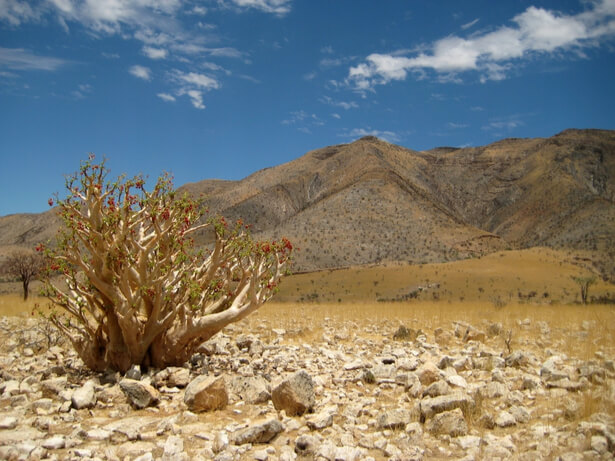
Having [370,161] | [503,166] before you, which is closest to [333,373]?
[370,161]

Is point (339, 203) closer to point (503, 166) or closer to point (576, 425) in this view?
point (503, 166)

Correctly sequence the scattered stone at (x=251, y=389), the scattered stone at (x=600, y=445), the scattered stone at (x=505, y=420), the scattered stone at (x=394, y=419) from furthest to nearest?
the scattered stone at (x=251, y=389) → the scattered stone at (x=394, y=419) → the scattered stone at (x=505, y=420) → the scattered stone at (x=600, y=445)

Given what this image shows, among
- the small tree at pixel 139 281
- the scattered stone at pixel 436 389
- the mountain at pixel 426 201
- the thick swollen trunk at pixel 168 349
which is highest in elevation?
the mountain at pixel 426 201

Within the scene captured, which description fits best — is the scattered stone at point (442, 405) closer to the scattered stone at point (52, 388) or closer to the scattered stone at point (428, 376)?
the scattered stone at point (428, 376)

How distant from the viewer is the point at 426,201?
312ft

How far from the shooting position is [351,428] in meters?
5.69

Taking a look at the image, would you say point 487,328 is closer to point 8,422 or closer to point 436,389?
point 436,389

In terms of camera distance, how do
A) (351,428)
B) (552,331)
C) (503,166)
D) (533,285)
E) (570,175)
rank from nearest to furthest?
(351,428) → (552,331) → (533,285) → (570,175) → (503,166)

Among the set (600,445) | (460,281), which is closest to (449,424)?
(600,445)

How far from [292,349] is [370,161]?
336ft

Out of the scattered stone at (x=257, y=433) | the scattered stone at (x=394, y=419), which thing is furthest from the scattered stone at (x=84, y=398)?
the scattered stone at (x=394, y=419)

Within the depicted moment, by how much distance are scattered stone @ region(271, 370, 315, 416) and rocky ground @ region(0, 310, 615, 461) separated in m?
0.02

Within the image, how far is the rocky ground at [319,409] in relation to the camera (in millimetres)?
4977

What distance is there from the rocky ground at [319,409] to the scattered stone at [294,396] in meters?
0.02
